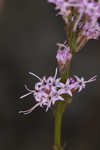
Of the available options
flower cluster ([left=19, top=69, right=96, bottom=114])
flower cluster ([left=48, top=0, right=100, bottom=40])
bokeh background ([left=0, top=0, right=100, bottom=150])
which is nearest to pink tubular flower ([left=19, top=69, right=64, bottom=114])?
flower cluster ([left=19, top=69, right=96, bottom=114])

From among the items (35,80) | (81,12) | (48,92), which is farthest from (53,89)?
(35,80)

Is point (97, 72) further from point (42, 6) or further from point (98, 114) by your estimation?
point (42, 6)

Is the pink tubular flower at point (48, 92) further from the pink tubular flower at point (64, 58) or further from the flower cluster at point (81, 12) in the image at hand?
the flower cluster at point (81, 12)

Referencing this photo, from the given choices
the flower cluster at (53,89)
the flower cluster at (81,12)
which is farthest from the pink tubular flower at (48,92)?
the flower cluster at (81,12)

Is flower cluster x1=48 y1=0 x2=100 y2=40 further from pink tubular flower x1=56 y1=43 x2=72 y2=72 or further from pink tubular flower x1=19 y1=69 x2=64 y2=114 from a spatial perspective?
pink tubular flower x1=19 y1=69 x2=64 y2=114

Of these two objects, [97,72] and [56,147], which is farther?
[97,72]

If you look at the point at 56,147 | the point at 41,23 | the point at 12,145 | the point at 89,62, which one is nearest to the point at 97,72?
the point at 89,62
